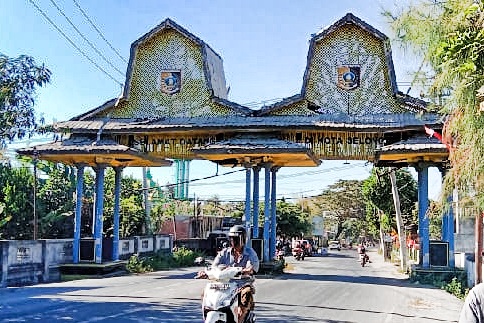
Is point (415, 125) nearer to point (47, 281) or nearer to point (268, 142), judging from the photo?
point (268, 142)

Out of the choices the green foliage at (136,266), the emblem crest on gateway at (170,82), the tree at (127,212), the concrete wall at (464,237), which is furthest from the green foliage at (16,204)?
the concrete wall at (464,237)

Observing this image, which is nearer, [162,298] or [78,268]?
[162,298]

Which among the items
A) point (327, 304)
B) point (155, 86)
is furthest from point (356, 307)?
point (155, 86)

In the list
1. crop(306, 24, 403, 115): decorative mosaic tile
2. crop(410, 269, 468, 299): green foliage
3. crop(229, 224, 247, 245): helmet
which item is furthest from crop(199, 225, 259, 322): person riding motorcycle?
crop(306, 24, 403, 115): decorative mosaic tile

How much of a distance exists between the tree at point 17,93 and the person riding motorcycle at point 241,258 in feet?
23.2

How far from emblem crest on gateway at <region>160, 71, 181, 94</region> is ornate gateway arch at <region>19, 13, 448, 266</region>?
0.03 metres

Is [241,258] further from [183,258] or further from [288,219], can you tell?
[288,219]

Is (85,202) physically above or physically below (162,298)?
above

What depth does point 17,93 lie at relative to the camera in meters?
13.1

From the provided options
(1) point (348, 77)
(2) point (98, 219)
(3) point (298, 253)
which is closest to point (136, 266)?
(2) point (98, 219)

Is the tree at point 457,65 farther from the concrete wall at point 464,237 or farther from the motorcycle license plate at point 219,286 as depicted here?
the concrete wall at point 464,237

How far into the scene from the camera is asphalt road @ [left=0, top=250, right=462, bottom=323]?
34.7ft

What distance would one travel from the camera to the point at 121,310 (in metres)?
11.0

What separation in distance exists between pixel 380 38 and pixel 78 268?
1180 centimetres
